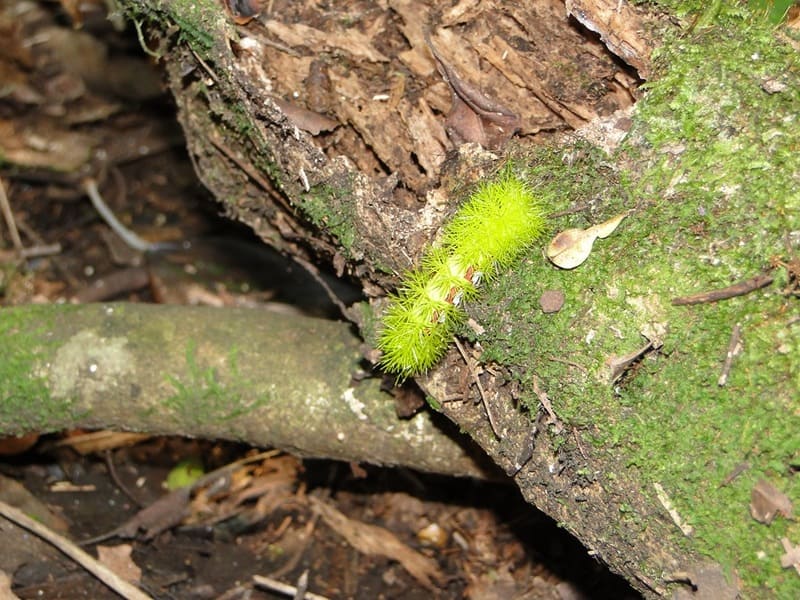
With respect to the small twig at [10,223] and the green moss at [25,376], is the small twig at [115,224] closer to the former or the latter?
the small twig at [10,223]

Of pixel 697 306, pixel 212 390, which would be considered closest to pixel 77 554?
pixel 212 390

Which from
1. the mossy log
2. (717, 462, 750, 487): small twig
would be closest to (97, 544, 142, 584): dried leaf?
the mossy log

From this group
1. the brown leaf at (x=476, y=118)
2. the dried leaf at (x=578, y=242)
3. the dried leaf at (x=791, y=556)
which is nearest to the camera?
the dried leaf at (x=791, y=556)

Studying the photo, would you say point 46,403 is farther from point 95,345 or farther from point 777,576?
point 777,576

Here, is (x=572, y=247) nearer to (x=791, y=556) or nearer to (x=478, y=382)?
(x=478, y=382)

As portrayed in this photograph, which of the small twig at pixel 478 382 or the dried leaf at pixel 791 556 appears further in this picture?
the small twig at pixel 478 382

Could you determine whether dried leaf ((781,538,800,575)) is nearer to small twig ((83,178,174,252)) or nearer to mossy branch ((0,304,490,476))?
mossy branch ((0,304,490,476))

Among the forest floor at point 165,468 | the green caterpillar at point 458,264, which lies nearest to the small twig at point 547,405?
the green caterpillar at point 458,264
